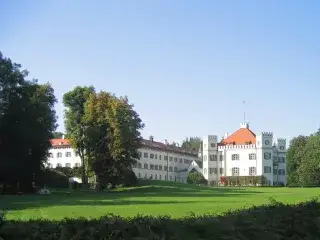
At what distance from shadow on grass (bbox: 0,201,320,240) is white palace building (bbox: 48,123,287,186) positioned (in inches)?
4555

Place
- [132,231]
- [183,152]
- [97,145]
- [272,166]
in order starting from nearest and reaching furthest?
[132,231], [97,145], [272,166], [183,152]

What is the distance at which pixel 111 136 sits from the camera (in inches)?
2795

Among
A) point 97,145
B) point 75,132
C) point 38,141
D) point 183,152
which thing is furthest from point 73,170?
point 183,152

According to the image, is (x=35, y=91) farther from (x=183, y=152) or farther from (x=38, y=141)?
(x=183, y=152)

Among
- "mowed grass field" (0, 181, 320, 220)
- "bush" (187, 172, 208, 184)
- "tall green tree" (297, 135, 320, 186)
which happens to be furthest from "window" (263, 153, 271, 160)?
"mowed grass field" (0, 181, 320, 220)

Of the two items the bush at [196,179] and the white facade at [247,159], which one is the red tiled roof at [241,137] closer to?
the white facade at [247,159]

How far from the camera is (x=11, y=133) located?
61.6 metres

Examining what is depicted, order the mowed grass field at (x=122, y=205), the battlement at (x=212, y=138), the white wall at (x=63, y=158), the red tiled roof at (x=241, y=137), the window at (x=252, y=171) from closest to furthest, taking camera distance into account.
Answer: the mowed grass field at (x=122, y=205) → the window at (x=252, y=171) → the red tiled roof at (x=241, y=137) → the battlement at (x=212, y=138) → the white wall at (x=63, y=158)

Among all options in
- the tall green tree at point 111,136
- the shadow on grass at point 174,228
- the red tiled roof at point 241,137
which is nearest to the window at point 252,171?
the red tiled roof at point 241,137

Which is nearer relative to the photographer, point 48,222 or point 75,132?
point 48,222

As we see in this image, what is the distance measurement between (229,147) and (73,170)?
1829 inches

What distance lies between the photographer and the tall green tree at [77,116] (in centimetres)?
8006

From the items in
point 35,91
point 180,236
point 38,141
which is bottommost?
point 180,236

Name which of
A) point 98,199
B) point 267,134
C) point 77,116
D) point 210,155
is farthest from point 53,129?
point 267,134
